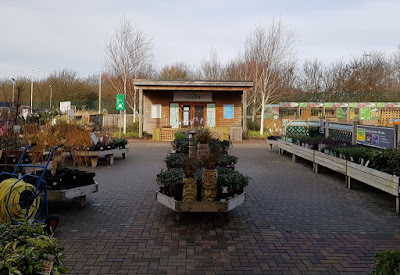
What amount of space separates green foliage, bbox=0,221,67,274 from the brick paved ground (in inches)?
55.2

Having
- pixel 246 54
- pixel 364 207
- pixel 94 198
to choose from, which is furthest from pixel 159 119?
pixel 364 207

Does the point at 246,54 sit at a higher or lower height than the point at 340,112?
higher

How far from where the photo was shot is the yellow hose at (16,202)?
4.52 metres

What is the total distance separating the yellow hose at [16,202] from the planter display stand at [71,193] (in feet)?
3.33

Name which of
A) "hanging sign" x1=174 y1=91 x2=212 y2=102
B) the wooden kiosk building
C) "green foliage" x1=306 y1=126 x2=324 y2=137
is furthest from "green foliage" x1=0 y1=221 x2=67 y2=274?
"hanging sign" x1=174 y1=91 x2=212 y2=102

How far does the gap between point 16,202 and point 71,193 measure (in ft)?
4.82

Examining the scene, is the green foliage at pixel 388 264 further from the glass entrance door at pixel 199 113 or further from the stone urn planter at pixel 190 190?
the glass entrance door at pixel 199 113

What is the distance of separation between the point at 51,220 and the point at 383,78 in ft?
135

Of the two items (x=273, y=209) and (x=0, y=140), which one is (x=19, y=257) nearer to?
(x=273, y=209)

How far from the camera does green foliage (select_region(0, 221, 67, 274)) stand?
2.14 m

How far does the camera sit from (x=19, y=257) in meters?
2.17

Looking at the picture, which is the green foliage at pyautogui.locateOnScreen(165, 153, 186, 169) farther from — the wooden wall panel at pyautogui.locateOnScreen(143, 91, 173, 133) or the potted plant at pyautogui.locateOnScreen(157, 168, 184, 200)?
the wooden wall panel at pyautogui.locateOnScreen(143, 91, 173, 133)

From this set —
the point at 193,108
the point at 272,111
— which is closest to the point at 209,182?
the point at 193,108

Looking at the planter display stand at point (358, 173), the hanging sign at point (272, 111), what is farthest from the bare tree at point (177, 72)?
the planter display stand at point (358, 173)
